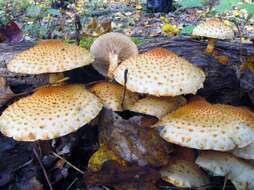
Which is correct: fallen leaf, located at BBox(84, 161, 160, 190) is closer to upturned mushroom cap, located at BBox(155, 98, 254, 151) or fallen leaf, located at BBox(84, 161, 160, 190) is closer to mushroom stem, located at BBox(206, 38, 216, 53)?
upturned mushroom cap, located at BBox(155, 98, 254, 151)

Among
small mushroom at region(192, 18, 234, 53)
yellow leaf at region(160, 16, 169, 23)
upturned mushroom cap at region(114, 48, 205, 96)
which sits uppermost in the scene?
small mushroom at region(192, 18, 234, 53)

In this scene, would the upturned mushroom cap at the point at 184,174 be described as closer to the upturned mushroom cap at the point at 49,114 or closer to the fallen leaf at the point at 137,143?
the fallen leaf at the point at 137,143

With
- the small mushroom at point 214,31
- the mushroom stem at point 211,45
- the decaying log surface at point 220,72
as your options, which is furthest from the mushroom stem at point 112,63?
the mushroom stem at point 211,45

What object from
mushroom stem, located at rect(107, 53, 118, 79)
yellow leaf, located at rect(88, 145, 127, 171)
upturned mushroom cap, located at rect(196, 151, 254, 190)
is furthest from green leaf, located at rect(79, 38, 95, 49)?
upturned mushroom cap, located at rect(196, 151, 254, 190)

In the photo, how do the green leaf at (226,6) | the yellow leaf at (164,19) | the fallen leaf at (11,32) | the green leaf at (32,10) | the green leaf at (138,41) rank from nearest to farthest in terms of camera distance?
the green leaf at (226,6) → the green leaf at (138,41) → the fallen leaf at (11,32) → the green leaf at (32,10) → the yellow leaf at (164,19)

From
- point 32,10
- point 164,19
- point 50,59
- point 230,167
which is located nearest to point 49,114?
point 50,59

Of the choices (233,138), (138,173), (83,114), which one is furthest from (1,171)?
(233,138)

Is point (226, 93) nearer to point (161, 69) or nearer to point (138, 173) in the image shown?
point (161, 69)
